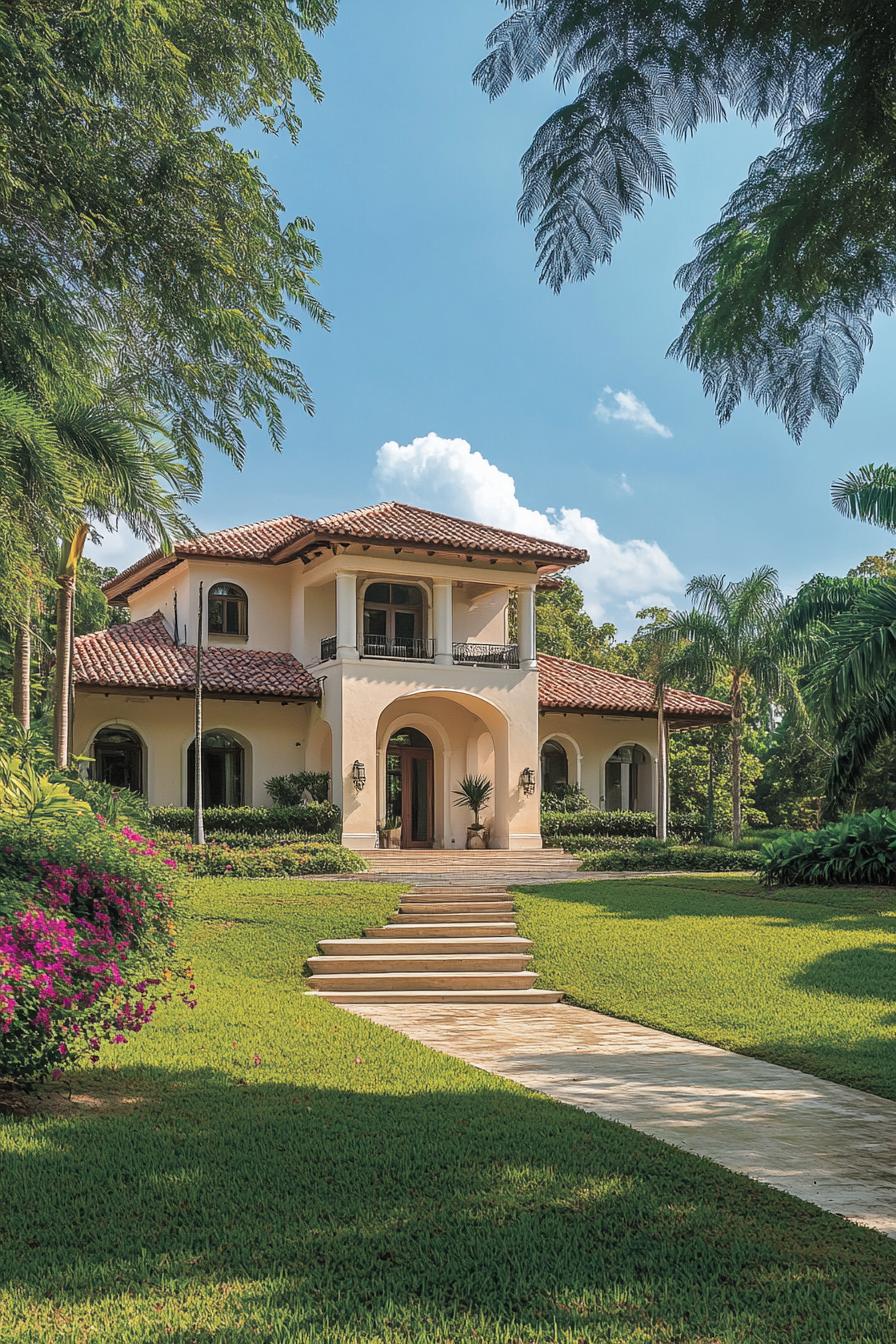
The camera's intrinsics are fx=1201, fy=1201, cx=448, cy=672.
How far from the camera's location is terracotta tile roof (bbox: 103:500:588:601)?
89.3ft

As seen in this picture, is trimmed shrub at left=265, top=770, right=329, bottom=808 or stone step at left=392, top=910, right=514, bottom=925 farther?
trimmed shrub at left=265, top=770, right=329, bottom=808

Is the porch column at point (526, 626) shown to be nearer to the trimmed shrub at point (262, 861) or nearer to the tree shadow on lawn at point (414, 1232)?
the trimmed shrub at point (262, 861)

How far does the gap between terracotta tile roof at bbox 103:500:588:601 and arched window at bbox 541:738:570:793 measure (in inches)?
213

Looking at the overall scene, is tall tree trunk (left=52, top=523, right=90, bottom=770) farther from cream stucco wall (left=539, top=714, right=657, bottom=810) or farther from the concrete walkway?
cream stucco wall (left=539, top=714, right=657, bottom=810)

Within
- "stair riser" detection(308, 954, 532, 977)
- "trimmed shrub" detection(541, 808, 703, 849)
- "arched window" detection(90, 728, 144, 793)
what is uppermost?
"arched window" detection(90, 728, 144, 793)

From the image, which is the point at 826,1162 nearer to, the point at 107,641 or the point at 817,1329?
the point at 817,1329

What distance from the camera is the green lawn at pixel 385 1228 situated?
3943 millimetres

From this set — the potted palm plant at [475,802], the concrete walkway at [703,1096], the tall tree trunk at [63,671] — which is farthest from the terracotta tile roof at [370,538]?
the concrete walkway at [703,1096]

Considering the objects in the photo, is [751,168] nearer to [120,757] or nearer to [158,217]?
[158,217]

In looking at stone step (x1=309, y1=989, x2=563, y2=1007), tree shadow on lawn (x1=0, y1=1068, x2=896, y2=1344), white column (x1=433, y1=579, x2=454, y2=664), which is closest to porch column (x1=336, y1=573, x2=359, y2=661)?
white column (x1=433, y1=579, x2=454, y2=664)

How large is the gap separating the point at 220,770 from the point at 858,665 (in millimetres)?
15624

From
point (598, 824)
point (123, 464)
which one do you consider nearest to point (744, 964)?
point (123, 464)

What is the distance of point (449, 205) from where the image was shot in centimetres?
735

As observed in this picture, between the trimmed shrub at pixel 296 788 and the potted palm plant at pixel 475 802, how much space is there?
377 centimetres
